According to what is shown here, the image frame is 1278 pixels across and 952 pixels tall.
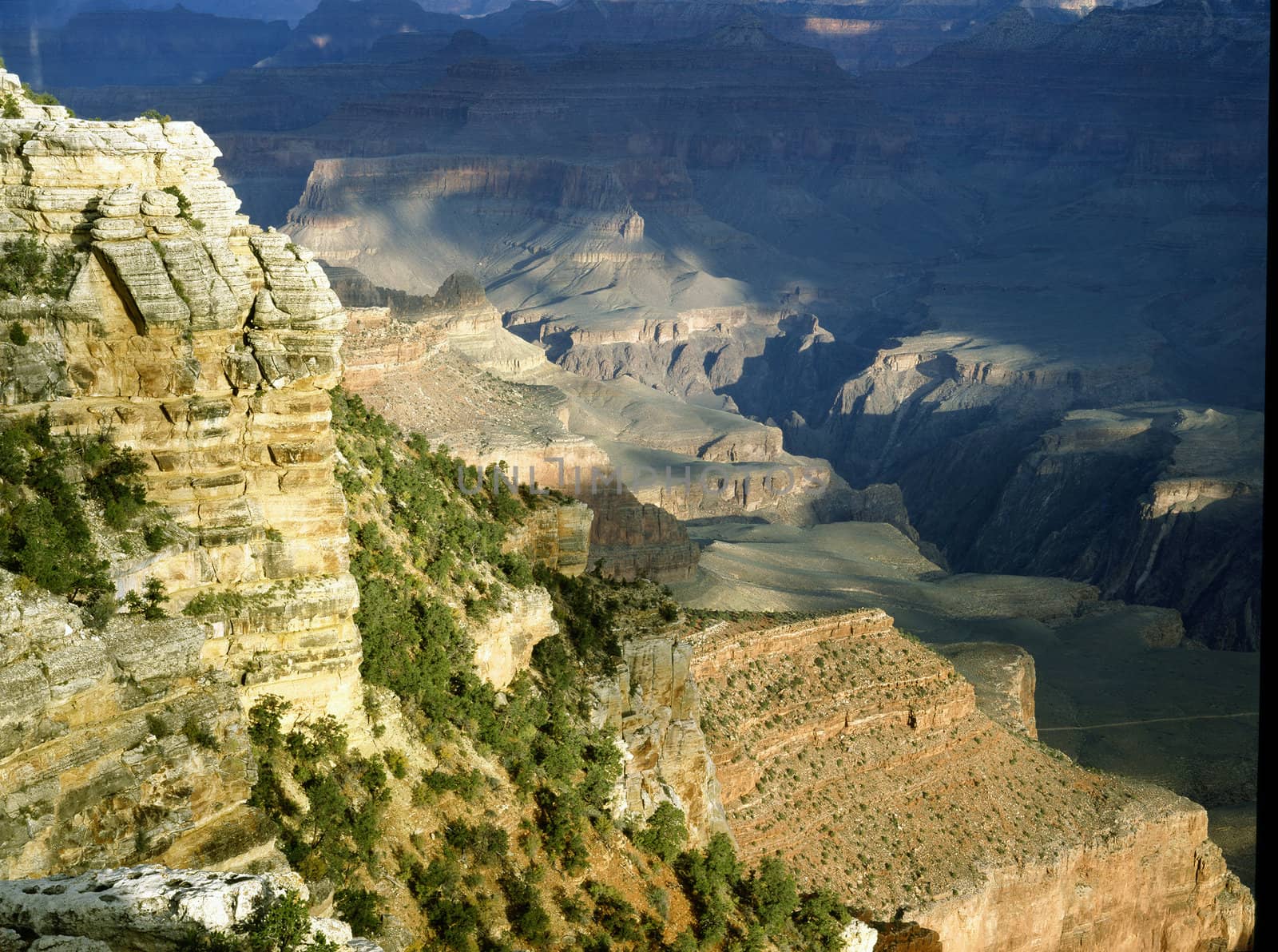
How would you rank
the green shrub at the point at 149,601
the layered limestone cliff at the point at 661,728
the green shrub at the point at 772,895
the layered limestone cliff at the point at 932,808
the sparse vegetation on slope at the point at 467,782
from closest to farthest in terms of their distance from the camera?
the green shrub at the point at 149,601 → the sparse vegetation on slope at the point at 467,782 → the layered limestone cliff at the point at 661,728 → the green shrub at the point at 772,895 → the layered limestone cliff at the point at 932,808

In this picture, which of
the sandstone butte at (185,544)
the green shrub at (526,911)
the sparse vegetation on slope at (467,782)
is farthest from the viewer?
the green shrub at (526,911)

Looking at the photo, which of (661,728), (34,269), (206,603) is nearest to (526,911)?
(206,603)

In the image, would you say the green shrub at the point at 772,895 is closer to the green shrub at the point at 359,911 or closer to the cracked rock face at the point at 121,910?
the green shrub at the point at 359,911

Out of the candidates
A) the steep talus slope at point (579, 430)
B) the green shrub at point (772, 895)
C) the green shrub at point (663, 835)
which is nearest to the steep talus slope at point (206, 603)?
the green shrub at point (663, 835)

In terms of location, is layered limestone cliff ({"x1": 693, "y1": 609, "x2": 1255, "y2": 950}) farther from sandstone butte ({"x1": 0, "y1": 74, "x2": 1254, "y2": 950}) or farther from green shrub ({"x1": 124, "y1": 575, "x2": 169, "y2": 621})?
green shrub ({"x1": 124, "y1": 575, "x2": 169, "y2": 621})

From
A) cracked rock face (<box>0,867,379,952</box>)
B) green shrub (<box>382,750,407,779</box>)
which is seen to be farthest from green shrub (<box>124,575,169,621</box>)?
cracked rock face (<box>0,867,379,952</box>)

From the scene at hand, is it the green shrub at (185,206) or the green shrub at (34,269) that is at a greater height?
the green shrub at (185,206)

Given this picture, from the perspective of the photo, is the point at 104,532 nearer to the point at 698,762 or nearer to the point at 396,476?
the point at 396,476
